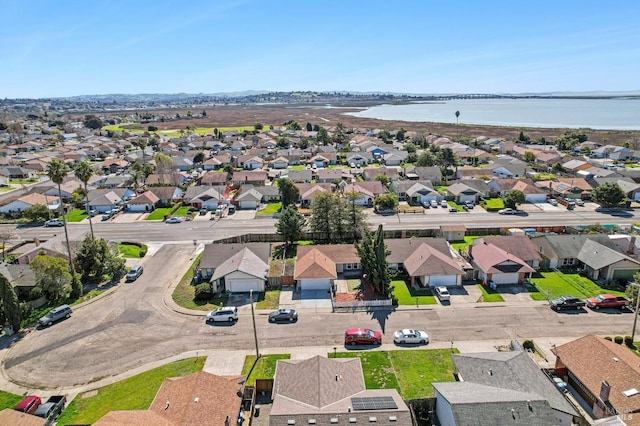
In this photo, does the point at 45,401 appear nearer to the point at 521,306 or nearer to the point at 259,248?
the point at 259,248

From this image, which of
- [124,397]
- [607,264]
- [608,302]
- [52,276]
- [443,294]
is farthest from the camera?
[607,264]

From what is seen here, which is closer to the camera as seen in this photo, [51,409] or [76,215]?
[51,409]

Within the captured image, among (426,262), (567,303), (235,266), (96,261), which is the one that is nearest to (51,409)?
(235,266)

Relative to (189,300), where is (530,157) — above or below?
above

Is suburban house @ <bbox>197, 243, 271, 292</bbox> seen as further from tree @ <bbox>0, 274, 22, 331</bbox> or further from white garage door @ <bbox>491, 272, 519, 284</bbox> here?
white garage door @ <bbox>491, 272, 519, 284</bbox>

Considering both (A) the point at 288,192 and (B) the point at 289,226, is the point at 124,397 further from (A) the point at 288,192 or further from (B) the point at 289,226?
(A) the point at 288,192

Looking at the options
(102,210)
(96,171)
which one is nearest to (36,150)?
(96,171)

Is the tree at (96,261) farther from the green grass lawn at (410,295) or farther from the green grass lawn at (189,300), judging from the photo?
the green grass lawn at (410,295)
